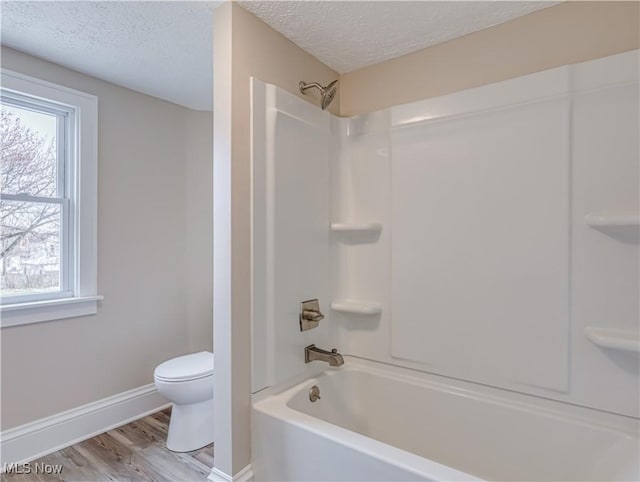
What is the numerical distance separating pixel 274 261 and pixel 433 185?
0.90 m

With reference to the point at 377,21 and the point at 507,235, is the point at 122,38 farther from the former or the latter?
the point at 507,235

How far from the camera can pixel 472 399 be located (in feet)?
5.74

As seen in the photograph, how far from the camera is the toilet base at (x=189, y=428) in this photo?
213 centimetres

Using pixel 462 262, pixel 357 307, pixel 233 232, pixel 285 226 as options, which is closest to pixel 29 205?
pixel 233 232

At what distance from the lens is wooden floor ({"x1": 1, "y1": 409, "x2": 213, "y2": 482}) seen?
6.22ft

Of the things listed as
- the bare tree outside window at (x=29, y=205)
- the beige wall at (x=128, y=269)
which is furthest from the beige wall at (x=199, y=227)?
the bare tree outside window at (x=29, y=205)

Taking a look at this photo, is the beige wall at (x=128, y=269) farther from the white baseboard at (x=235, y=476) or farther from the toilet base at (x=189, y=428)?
the white baseboard at (x=235, y=476)

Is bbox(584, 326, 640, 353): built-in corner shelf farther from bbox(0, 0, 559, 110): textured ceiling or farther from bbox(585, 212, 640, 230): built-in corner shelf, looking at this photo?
bbox(0, 0, 559, 110): textured ceiling

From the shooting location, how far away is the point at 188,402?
2158 mm

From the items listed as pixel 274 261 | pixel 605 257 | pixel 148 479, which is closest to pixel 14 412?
pixel 148 479

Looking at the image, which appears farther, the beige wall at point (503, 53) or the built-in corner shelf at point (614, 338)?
the beige wall at point (503, 53)

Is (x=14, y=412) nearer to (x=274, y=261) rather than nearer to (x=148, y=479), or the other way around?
(x=148, y=479)

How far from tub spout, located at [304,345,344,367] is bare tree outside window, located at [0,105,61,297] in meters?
1.62

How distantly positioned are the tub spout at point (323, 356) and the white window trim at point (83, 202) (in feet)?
4.64
